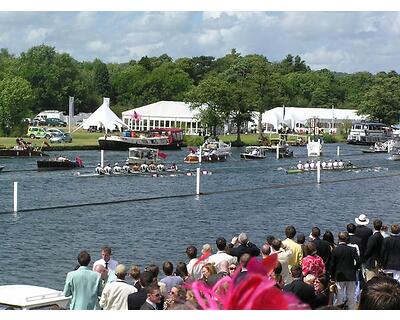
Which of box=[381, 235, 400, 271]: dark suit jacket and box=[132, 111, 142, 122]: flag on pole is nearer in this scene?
Result: box=[381, 235, 400, 271]: dark suit jacket

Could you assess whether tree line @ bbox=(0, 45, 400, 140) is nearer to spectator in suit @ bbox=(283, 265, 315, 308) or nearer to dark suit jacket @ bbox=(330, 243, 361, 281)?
dark suit jacket @ bbox=(330, 243, 361, 281)

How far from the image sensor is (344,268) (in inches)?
456

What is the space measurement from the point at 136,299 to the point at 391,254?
5055mm

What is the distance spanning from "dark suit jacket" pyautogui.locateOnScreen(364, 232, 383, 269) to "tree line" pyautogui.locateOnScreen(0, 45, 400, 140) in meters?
84.9

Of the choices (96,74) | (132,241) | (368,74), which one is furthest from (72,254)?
(368,74)

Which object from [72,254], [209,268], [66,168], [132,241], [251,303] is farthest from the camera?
[66,168]

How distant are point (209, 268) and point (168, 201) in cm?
3212

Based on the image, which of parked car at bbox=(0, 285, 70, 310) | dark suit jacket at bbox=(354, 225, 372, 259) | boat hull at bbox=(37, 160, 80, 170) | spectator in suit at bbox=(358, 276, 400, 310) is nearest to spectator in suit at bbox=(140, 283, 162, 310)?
parked car at bbox=(0, 285, 70, 310)

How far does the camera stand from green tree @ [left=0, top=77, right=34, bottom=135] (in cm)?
9356

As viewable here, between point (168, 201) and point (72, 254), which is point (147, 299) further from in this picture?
point (168, 201)

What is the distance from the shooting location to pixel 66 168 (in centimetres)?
5809

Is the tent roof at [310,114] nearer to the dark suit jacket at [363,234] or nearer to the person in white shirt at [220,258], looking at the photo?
the dark suit jacket at [363,234]

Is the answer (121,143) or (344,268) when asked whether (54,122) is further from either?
(344,268)

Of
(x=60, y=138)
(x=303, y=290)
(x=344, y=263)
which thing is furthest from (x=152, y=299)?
(x=60, y=138)
